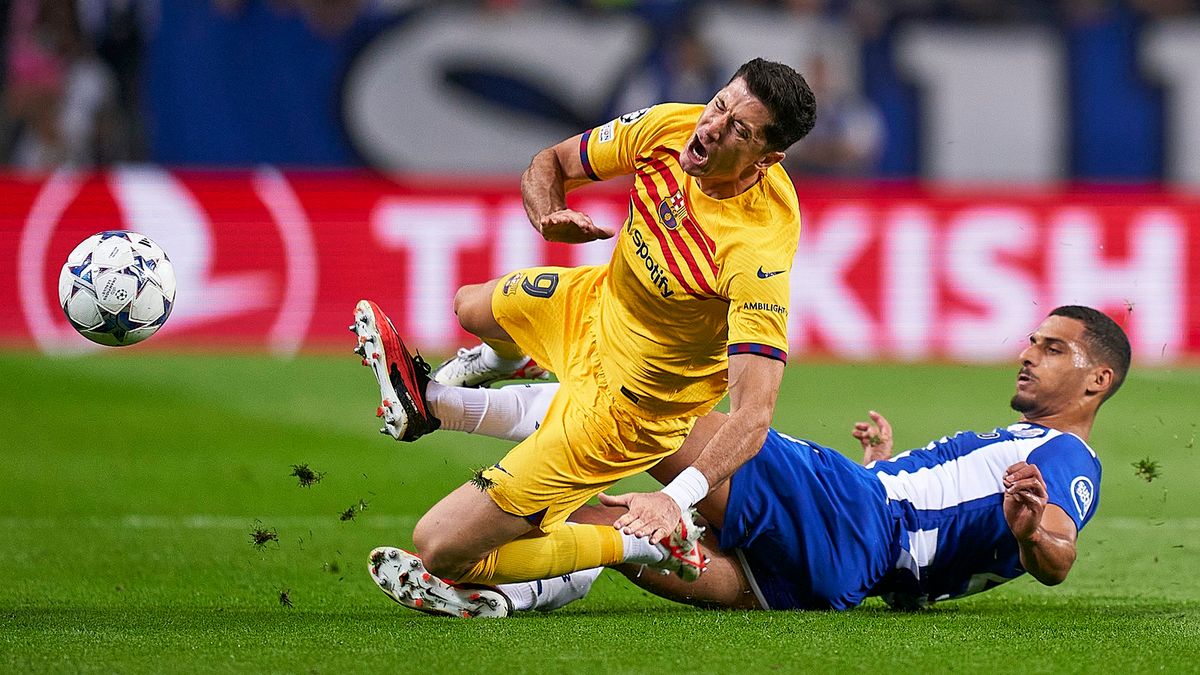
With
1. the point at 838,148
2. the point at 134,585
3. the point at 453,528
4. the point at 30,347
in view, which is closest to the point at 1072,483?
the point at 453,528

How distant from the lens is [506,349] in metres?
6.37

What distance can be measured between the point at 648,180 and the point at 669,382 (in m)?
0.69

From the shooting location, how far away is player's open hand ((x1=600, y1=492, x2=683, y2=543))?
4652 millimetres

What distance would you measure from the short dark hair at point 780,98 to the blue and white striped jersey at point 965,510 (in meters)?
1.28

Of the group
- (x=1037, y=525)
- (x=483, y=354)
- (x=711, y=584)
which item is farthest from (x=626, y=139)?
(x=1037, y=525)

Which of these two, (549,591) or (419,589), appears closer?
(419,589)

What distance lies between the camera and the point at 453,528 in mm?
5457

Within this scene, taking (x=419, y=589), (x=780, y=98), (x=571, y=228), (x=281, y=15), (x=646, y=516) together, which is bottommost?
(x=419, y=589)

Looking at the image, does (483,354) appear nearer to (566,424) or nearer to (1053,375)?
(566,424)

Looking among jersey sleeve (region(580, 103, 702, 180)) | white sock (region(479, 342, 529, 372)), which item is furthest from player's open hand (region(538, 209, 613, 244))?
white sock (region(479, 342, 529, 372))

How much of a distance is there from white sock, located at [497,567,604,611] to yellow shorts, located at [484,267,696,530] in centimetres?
20

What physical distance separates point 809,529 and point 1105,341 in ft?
4.10

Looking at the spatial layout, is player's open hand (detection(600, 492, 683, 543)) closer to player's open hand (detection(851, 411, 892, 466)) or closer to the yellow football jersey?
the yellow football jersey

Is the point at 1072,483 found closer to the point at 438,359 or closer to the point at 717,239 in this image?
the point at 717,239
